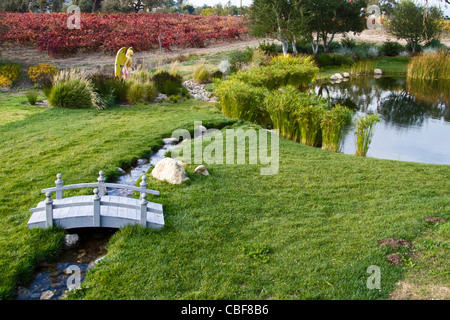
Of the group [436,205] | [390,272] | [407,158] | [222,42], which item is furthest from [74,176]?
[222,42]

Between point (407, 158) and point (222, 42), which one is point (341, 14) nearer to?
point (222, 42)

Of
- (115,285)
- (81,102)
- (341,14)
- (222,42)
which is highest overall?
(341,14)

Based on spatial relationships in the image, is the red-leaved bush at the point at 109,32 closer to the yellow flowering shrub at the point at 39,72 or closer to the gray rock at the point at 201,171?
the yellow flowering shrub at the point at 39,72

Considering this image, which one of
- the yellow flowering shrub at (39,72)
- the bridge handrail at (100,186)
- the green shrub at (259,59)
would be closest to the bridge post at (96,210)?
the bridge handrail at (100,186)

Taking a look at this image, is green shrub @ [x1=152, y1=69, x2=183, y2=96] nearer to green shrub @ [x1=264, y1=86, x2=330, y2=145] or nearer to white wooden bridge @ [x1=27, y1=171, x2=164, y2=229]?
green shrub @ [x1=264, y1=86, x2=330, y2=145]

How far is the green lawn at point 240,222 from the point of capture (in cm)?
295

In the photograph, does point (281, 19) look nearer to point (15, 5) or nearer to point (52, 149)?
point (52, 149)

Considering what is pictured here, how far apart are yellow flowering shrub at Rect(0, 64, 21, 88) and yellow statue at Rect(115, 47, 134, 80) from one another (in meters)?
3.93

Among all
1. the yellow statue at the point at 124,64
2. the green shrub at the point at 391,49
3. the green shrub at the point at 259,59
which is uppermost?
the green shrub at the point at 391,49

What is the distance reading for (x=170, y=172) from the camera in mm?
4824

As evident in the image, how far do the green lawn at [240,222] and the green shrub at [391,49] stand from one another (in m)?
19.1

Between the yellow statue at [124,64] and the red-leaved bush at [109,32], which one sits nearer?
the yellow statue at [124,64]

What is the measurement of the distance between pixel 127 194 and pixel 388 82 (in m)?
15.1

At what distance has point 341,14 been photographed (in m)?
21.7
